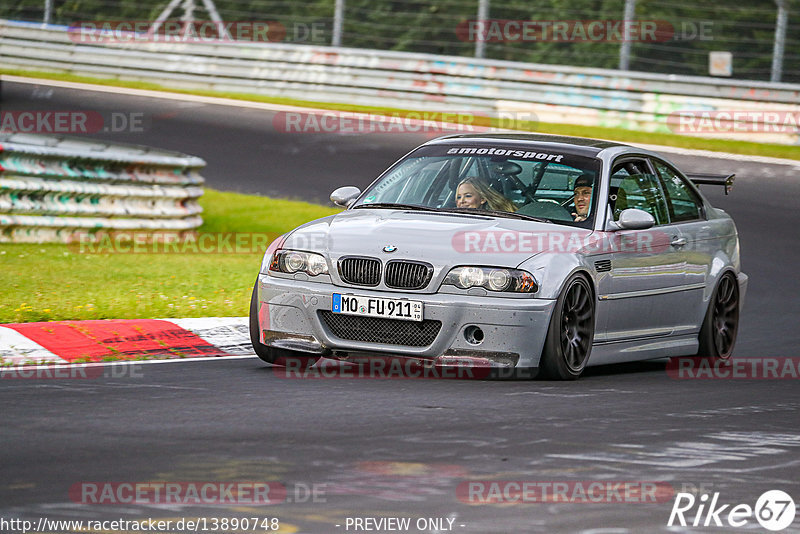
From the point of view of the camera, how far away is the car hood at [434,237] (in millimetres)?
8188

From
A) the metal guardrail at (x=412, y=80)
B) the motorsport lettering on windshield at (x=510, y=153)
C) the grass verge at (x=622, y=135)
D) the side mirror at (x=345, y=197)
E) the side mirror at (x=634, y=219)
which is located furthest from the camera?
the metal guardrail at (x=412, y=80)

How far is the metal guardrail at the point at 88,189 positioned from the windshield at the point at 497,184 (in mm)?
5687

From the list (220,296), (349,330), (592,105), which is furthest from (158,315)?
(592,105)

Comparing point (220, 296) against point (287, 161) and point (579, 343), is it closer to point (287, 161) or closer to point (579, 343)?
point (579, 343)

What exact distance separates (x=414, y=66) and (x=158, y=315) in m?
14.4

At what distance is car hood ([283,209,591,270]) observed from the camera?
8.19 metres

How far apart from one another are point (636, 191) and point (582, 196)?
0.68m

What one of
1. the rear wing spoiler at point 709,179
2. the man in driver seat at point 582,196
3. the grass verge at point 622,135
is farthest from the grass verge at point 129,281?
the grass verge at point 622,135

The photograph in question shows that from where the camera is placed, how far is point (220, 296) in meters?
11.7

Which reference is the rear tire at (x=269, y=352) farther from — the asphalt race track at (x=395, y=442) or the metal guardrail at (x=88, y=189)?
A: the metal guardrail at (x=88, y=189)

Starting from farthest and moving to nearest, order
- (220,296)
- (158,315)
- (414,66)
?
(414,66)
(220,296)
(158,315)

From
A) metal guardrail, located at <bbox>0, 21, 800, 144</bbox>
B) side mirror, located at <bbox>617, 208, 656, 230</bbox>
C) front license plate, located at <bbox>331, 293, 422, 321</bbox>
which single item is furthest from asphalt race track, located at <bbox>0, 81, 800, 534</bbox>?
metal guardrail, located at <bbox>0, 21, 800, 144</bbox>

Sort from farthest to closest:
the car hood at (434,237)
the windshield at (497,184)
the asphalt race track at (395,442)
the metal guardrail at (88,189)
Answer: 1. the metal guardrail at (88,189)
2. the windshield at (497,184)
3. the car hood at (434,237)
4. the asphalt race track at (395,442)

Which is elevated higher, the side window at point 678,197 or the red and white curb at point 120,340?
the side window at point 678,197
